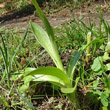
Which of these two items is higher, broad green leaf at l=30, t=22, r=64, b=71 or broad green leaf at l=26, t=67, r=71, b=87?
broad green leaf at l=30, t=22, r=64, b=71

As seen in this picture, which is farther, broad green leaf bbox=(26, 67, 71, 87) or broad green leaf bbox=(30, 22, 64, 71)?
broad green leaf bbox=(30, 22, 64, 71)

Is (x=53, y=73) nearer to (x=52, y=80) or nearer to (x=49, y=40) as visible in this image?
(x=52, y=80)

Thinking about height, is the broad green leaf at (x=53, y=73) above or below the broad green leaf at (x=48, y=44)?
below

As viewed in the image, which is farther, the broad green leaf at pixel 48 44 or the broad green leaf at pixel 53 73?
the broad green leaf at pixel 48 44

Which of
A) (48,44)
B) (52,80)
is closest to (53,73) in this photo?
(52,80)

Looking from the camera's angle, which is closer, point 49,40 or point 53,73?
point 53,73

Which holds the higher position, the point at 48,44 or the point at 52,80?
the point at 48,44

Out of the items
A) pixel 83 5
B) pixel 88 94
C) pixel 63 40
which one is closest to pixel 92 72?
pixel 88 94

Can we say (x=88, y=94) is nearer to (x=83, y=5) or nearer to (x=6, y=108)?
(x=6, y=108)

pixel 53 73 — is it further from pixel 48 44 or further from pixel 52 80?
pixel 48 44

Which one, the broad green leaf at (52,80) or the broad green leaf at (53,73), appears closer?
the broad green leaf at (53,73)

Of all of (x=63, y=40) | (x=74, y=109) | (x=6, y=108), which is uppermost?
(x=63, y=40)
